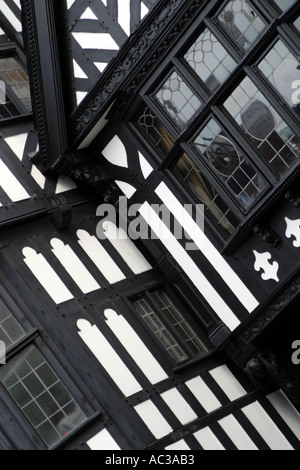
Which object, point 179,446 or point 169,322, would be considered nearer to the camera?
point 179,446

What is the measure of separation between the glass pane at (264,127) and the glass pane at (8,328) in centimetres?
343

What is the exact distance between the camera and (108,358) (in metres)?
11.0

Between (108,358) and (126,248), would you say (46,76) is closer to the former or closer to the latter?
(126,248)

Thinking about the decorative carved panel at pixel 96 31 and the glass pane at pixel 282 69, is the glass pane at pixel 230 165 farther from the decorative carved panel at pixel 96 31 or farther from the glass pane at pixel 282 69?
the decorative carved panel at pixel 96 31

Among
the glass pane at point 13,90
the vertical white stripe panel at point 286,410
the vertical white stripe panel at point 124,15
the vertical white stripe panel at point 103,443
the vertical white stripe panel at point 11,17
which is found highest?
the vertical white stripe panel at point 11,17

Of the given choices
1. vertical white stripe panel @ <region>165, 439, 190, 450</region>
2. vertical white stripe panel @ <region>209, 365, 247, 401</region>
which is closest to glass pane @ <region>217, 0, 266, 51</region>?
vertical white stripe panel @ <region>209, 365, 247, 401</region>

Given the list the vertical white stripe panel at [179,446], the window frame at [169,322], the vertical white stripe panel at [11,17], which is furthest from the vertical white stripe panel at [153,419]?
the vertical white stripe panel at [11,17]

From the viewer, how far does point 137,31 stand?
37.3 feet

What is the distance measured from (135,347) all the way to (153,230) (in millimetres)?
1649

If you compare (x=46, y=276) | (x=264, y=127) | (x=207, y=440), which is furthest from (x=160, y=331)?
(x=264, y=127)

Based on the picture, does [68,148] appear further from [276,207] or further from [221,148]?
[276,207]

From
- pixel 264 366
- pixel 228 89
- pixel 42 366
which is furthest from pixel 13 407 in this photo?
pixel 228 89

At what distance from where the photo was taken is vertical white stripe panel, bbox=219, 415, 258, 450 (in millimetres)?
11336

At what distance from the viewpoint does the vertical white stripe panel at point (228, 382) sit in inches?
464
